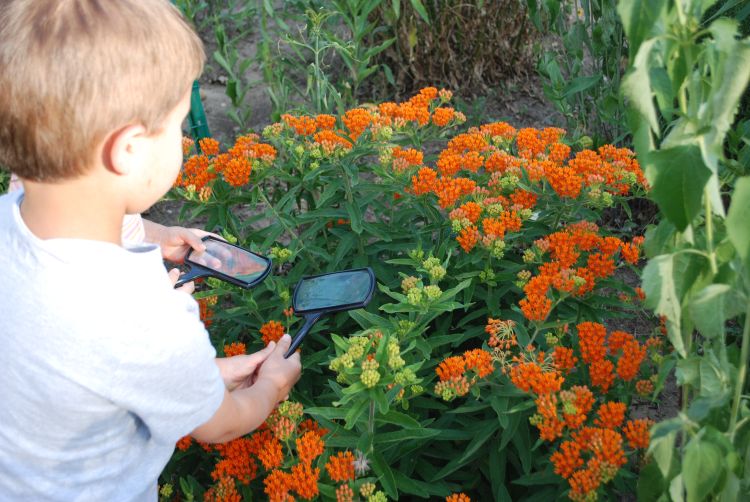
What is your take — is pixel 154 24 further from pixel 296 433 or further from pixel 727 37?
pixel 296 433

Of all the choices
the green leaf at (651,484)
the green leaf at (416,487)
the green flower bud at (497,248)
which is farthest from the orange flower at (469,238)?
the green leaf at (651,484)

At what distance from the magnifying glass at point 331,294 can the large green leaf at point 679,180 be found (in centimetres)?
91

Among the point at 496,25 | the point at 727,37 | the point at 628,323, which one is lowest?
the point at 628,323

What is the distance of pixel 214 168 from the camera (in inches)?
97.6

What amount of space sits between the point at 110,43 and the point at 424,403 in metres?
1.24

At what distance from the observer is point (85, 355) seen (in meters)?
1.29

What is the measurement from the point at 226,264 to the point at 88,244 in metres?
0.84

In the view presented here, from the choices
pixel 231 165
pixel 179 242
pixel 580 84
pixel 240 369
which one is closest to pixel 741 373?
pixel 240 369

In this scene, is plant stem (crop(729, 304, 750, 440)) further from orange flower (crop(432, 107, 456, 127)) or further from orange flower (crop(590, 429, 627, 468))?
orange flower (crop(432, 107, 456, 127))

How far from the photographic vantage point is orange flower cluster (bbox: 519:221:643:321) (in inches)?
76.2

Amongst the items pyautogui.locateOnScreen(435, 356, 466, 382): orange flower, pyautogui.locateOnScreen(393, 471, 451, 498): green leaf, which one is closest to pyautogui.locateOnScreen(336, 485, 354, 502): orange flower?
pyautogui.locateOnScreen(393, 471, 451, 498): green leaf

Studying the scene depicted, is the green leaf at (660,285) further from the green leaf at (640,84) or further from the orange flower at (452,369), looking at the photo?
the orange flower at (452,369)

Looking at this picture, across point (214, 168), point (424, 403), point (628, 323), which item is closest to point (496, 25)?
point (628, 323)

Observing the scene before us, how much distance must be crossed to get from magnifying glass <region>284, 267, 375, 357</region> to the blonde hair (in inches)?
29.0
